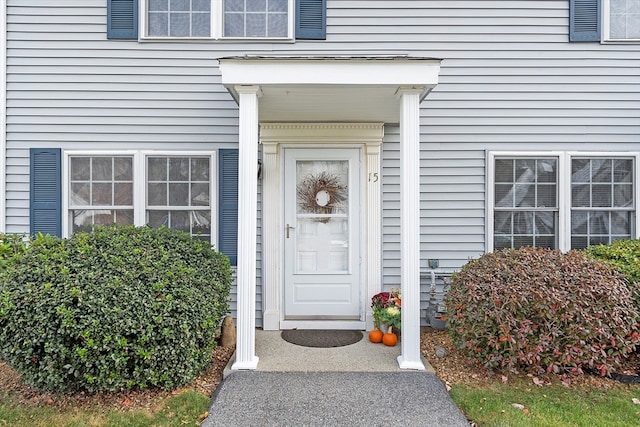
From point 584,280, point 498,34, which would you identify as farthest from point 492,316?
point 498,34

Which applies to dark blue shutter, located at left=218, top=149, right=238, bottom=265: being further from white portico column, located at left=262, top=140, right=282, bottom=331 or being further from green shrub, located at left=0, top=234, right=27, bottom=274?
green shrub, located at left=0, top=234, right=27, bottom=274

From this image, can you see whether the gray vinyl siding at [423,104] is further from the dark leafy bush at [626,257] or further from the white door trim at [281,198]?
the dark leafy bush at [626,257]

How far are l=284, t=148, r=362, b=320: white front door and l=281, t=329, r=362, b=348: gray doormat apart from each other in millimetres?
201

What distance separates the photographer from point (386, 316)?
4.28 meters

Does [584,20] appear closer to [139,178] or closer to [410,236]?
[410,236]

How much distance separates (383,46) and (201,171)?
2504 mm

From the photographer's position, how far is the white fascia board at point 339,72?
357 cm

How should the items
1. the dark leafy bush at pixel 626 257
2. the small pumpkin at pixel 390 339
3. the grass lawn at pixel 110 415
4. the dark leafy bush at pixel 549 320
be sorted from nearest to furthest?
the grass lawn at pixel 110 415 < the dark leafy bush at pixel 549 320 < the dark leafy bush at pixel 626 257 < the small pumpkin at pixel 390 339

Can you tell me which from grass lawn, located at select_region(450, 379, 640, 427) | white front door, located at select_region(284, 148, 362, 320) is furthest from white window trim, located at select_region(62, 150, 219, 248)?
grass lawn, located at select_region(450, 379, 640, 427)

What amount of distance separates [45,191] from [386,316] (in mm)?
3934

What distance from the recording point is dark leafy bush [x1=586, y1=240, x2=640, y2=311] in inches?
147

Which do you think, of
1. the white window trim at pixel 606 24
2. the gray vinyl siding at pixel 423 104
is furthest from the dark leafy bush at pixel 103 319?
the white window trim at pixel 606 24

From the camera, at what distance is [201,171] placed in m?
4.87

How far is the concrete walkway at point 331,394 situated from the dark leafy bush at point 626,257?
1927 mm
